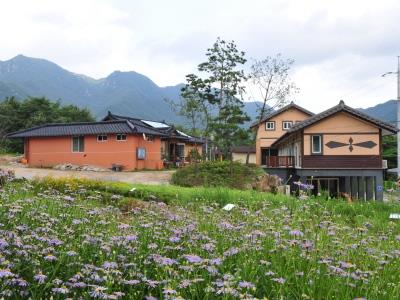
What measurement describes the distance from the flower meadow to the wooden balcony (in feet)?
85.6

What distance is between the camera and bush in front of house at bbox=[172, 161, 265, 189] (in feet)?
65.6

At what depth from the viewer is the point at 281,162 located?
3139cm

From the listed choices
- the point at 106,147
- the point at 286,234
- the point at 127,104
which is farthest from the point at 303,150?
the point at 127,104

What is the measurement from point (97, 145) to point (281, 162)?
12.5 meters

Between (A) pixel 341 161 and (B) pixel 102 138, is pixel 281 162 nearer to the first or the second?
(A) pixel 341 161

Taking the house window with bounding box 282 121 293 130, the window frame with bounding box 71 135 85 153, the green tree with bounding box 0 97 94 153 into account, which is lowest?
the window frame with bounding box 71 135 85 153

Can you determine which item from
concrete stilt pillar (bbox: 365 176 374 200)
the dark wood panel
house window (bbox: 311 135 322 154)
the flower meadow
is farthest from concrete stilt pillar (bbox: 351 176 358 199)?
the flower meadow

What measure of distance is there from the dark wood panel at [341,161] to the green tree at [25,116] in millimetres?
27346

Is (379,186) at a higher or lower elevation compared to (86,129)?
lower

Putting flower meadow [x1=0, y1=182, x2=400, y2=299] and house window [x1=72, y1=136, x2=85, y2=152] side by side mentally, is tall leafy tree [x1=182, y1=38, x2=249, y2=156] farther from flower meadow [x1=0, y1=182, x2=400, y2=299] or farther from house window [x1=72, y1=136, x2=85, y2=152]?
flower meadow [x1=0, y1=182, x2=400, y2=299]

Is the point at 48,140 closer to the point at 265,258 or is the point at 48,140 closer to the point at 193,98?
the point at 193,98

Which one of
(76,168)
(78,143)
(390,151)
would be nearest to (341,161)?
(76,168)

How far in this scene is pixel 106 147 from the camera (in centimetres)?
2925

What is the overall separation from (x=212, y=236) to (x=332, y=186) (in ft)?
87.4
